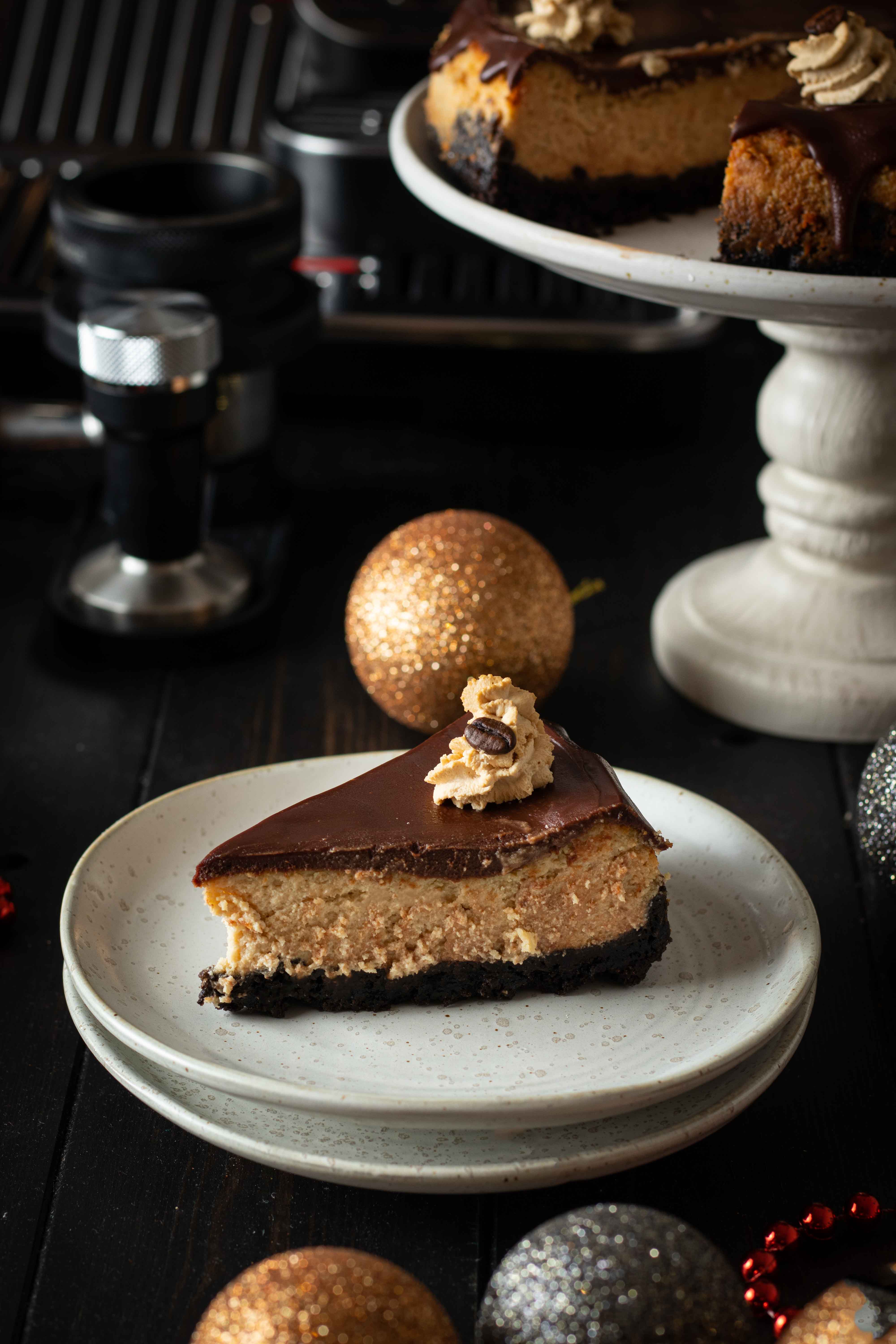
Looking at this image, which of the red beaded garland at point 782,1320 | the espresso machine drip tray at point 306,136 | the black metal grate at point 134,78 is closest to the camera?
the red beaded garland at point 782,1320

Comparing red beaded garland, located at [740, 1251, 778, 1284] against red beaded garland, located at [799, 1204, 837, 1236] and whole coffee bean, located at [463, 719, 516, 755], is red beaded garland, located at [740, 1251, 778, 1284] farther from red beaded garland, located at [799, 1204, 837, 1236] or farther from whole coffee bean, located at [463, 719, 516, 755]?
whole coffee bean, located at [463, 719, 516, 755]

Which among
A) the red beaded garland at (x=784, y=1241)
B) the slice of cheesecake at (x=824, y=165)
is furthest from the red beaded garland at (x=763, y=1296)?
the slice of cheesecake at (x=824, y=165)

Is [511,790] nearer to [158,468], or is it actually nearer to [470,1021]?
[470,1021]

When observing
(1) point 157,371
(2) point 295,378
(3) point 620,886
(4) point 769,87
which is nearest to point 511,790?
(3) point 620,886

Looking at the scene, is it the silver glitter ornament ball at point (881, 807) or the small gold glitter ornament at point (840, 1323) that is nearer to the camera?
the small gold glitter ornament at point (840, 1323)

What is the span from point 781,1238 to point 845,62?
820 millimetres

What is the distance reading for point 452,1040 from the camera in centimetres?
85

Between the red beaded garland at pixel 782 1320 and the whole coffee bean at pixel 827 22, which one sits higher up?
the whole coffee bean at pixel 827 22

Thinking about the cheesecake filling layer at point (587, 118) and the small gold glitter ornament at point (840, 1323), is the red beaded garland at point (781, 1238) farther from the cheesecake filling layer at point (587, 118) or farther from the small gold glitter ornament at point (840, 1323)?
A: the cheesecake filling layer at point (587, 118)

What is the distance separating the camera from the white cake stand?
1192 mm

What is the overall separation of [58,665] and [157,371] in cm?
29

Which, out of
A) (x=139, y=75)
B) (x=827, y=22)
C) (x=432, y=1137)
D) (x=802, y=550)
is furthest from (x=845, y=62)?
(x=139, y=75)

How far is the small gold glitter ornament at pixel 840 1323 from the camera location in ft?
2.10

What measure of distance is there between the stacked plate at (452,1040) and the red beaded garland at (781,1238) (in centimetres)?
7
